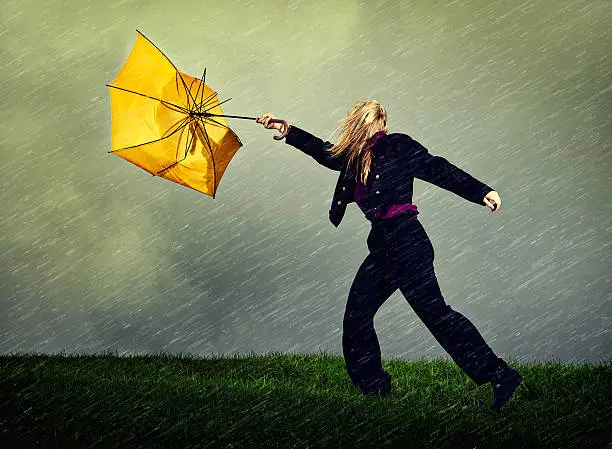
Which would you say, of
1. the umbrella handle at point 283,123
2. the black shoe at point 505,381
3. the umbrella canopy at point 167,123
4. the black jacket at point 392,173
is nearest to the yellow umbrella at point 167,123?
the umbrella canopy at point 167,123

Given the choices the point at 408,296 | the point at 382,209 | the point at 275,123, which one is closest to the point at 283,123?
the point at 275,123

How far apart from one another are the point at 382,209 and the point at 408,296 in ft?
2.61

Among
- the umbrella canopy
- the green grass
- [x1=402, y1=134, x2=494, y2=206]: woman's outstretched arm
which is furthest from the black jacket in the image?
the green grass

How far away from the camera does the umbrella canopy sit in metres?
6.68

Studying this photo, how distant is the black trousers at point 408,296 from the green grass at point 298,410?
1.53 ft

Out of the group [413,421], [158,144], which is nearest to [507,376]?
[413,421]

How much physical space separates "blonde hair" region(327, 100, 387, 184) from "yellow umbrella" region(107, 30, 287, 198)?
1.09m

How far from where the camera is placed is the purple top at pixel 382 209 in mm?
6148

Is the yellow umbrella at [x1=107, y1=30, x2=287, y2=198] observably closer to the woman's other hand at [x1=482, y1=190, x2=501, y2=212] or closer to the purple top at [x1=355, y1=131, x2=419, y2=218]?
the purple top at [x1=355, y1=131, x2=419, y2=218]

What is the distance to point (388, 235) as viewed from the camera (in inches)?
241

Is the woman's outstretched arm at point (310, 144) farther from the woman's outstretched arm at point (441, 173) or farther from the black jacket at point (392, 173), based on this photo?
the woman's outstretched arm at point (441, 173)

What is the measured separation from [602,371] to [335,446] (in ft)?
14.5

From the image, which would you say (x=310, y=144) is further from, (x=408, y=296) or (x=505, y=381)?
(x=505, y=381)

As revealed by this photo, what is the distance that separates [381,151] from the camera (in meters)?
6.35
